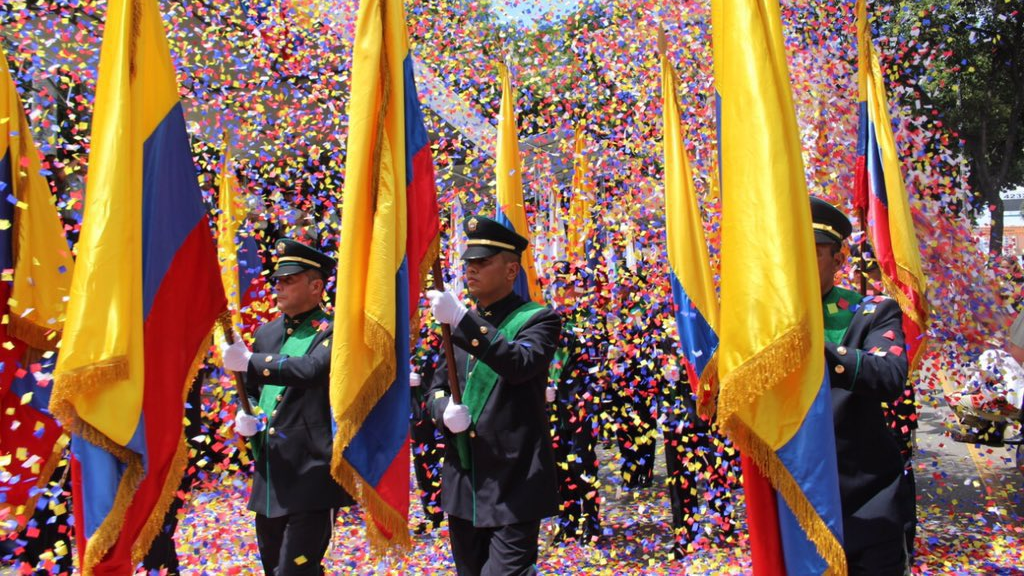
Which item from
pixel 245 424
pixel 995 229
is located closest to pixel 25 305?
pixel 245 424

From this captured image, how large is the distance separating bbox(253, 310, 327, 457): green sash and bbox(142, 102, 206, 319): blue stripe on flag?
0.84 m

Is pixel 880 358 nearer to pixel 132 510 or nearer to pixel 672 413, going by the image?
pixel 132 510

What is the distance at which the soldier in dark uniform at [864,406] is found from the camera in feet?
10.1

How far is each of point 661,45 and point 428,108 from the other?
13.6ft

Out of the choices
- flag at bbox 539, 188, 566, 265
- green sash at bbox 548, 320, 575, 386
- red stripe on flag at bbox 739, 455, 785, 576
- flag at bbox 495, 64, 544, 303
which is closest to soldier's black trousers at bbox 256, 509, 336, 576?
red stripe on flag at bbox 739, 455, 785, 576

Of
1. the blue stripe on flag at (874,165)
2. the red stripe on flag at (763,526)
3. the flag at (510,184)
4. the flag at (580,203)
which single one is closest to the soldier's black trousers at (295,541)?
the red stripe on flag at (763,526)

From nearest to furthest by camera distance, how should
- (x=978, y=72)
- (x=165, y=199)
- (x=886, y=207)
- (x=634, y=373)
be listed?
(x=165, y=199) → (x=886, y=207) → (x=634, y=373) → (x=978, y=72)

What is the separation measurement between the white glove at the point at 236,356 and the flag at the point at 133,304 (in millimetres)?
229

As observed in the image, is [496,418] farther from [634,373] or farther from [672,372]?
[634,373]

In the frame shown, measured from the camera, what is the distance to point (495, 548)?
12.5 ft

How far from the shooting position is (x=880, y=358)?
3100mm

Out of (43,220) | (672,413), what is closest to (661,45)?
(672,413)

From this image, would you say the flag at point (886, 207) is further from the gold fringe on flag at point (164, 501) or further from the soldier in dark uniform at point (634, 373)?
the gold fringe on flag at point (164, 501)

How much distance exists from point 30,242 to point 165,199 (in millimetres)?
1284
